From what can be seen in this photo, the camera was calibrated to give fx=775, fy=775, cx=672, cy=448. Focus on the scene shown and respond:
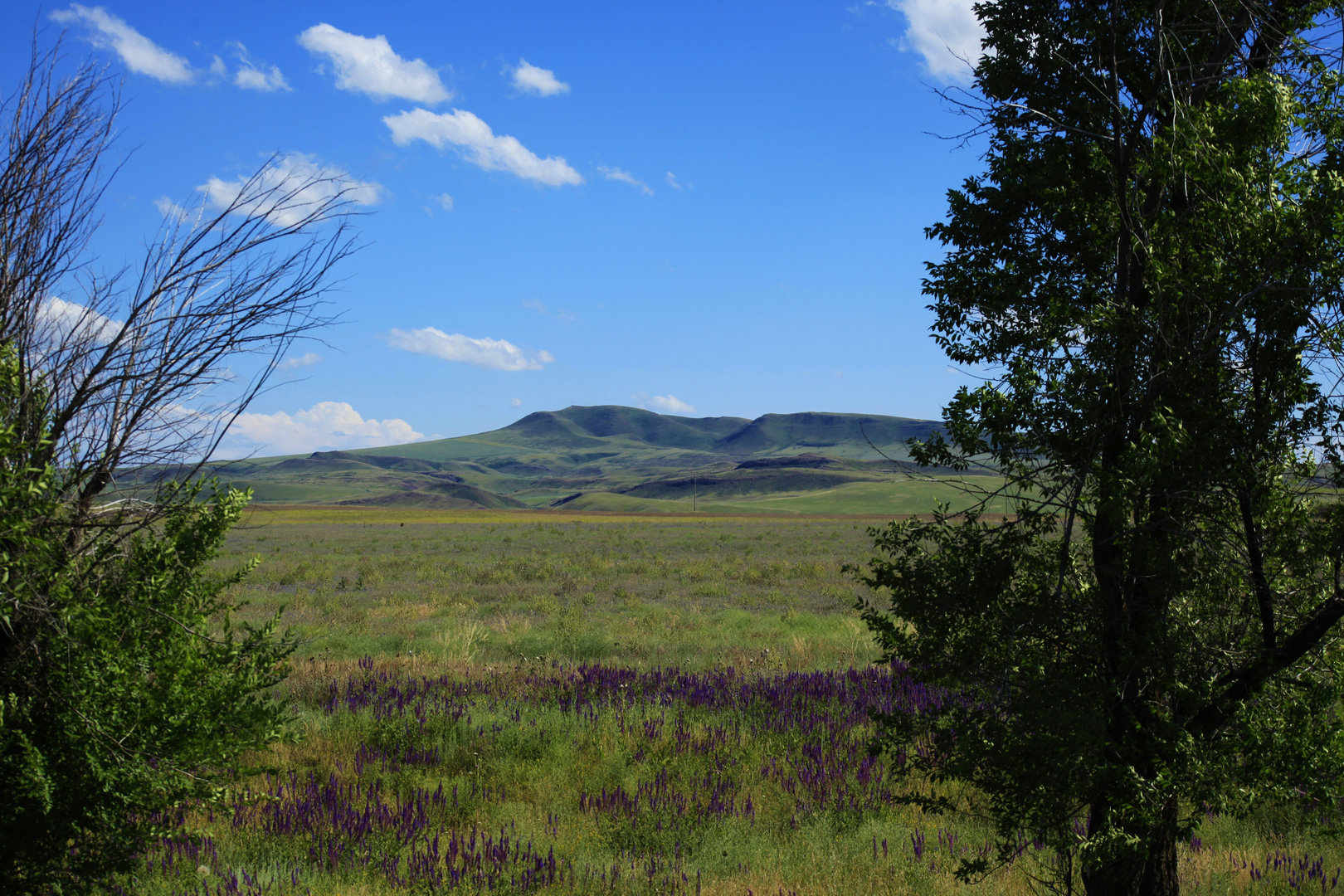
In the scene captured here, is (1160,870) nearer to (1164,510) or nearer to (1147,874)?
(1147,874)

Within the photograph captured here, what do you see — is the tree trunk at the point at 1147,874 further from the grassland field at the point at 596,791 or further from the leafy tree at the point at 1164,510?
the grassland field at the point at 596,791

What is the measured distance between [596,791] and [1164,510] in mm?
4681

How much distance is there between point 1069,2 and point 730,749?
244 inches

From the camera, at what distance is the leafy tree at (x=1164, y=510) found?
10.7ft

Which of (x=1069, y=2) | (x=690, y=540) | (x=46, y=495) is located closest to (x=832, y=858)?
(x=46, y=495)

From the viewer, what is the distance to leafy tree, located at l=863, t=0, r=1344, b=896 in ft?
10.7

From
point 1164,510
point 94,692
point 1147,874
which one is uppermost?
point 1164,510

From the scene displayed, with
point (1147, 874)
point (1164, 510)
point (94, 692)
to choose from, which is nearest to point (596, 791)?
point (94, 692)

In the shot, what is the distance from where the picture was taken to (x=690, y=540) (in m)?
46.8

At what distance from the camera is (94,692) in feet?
11.6

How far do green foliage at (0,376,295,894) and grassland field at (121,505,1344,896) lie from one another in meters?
0.47

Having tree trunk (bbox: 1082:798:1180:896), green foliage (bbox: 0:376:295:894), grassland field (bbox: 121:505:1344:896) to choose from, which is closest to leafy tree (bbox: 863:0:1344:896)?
tree trunk (bbox: 1082:798:1180:896)

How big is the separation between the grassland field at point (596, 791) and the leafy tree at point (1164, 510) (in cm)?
148

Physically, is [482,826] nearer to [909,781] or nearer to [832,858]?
[832,858]
